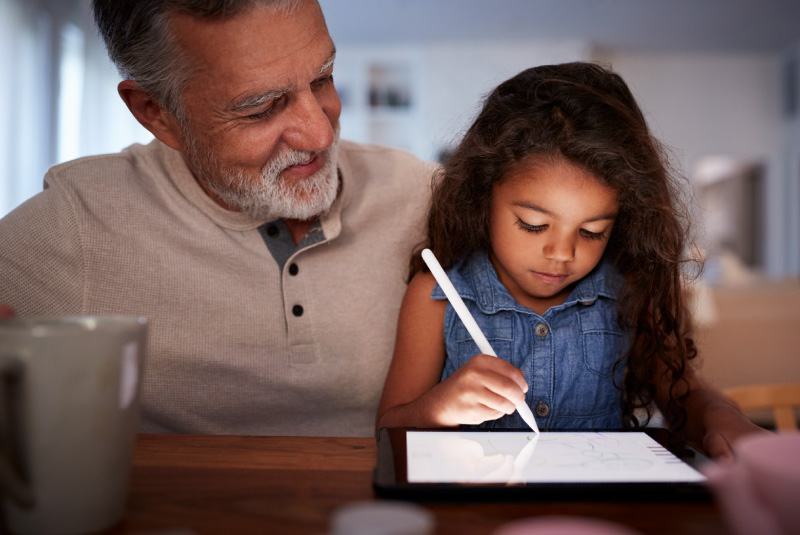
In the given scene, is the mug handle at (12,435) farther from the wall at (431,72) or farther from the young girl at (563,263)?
the wall at (431,72)

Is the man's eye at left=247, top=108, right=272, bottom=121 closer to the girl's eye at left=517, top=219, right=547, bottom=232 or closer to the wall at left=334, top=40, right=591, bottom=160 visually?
the girl's eye at left=517, top=219, right=547, bottom=232

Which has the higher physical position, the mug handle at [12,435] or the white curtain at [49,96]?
the white curtain at [49,96]

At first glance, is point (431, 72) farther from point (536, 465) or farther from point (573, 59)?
point (536, 465)

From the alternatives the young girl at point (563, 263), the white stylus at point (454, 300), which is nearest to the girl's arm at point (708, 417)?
the young girl at point (563, 263)

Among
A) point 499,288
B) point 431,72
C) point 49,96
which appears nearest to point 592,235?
point 499,288

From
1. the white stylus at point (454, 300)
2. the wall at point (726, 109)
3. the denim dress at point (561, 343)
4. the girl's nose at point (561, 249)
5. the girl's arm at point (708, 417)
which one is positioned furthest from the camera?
the wall at point (726, 109)

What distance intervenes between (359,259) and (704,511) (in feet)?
2.56

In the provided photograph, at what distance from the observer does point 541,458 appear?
56cm

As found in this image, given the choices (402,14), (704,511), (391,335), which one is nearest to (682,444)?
→ (704,511)

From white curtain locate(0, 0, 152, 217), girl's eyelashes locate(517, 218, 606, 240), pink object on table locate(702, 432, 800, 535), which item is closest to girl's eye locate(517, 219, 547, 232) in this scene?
girl's eyelashes locate(517, 218, 606, 240)

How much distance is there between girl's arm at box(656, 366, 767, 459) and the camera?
678 mm

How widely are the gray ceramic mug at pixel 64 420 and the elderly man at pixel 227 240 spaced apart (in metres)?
0.63

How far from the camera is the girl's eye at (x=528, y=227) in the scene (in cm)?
92

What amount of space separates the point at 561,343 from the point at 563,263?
0.53 feet
